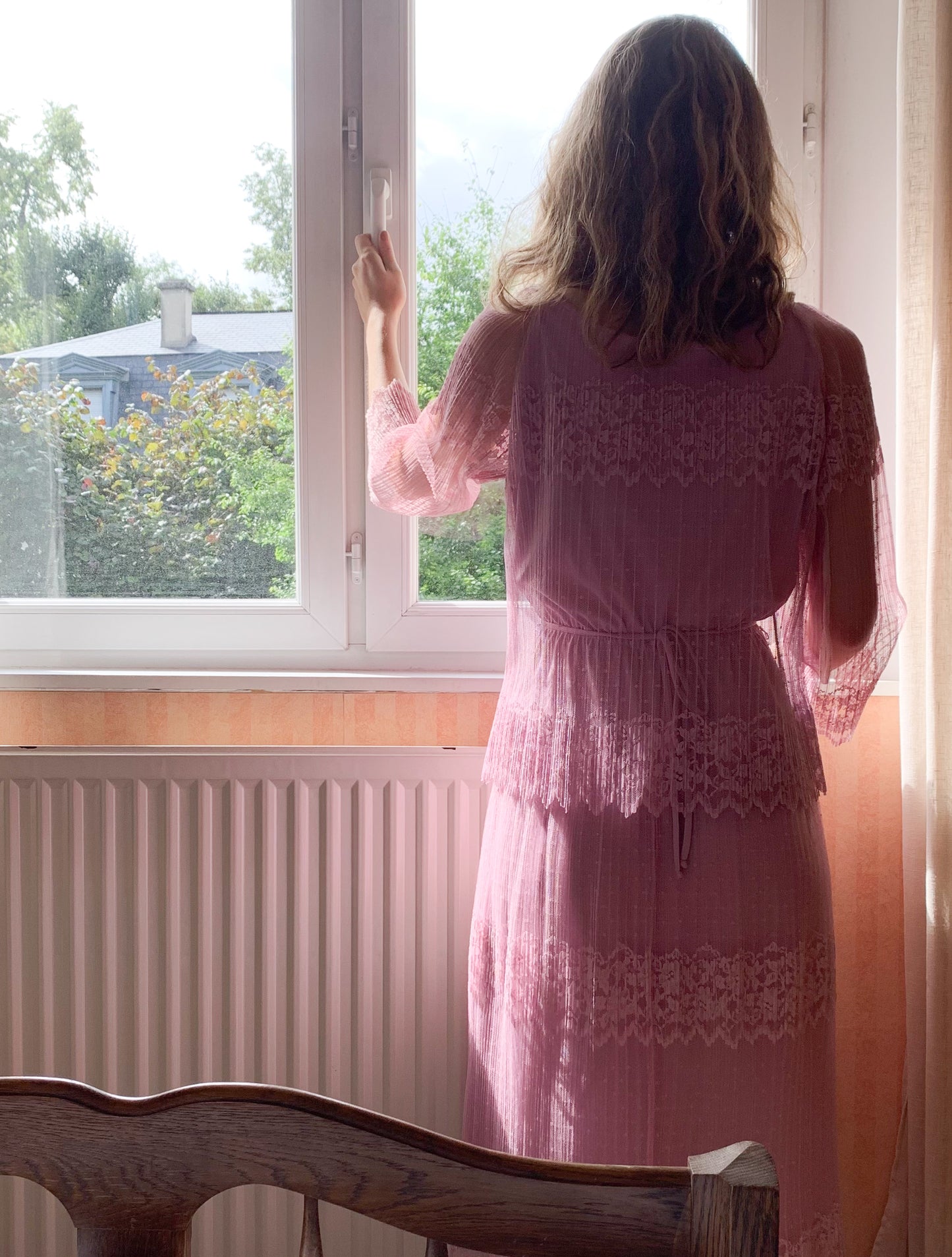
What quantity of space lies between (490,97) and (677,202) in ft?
2.10

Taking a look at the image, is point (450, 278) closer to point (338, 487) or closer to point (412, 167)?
point (412, 167)

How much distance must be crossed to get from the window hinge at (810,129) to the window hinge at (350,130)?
67 centimetres

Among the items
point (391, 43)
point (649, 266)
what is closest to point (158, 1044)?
point (649, 266)

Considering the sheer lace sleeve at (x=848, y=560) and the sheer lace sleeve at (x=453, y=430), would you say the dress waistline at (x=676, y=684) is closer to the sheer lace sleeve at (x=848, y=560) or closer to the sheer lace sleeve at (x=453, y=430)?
the sheer lace sleeve at (x=848, y=560)

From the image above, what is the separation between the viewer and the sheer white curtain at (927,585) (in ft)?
4.10

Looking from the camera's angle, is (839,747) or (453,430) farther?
(839,747)

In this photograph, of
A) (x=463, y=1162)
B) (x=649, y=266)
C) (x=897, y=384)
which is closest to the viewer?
(x=463, y=1162)

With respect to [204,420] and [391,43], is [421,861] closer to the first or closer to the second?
[204,420]

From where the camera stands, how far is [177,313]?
1.52m

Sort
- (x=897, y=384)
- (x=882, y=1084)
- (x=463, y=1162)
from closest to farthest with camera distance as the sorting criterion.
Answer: (x=463, y=1162)
(x=897, y=384)
(x=882, y=1084)

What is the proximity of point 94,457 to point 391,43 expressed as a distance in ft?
2.45

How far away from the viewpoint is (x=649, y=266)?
3.20 feet

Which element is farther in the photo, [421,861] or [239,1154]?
[421,861]

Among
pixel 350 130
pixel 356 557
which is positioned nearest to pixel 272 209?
pixel 350 130
